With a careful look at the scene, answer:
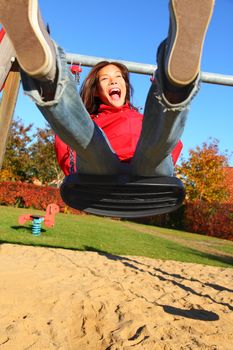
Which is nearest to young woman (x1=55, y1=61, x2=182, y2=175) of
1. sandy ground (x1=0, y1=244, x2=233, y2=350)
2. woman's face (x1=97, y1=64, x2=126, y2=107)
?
woman's face (x1=97, y1=64, x2=126, y2=107)

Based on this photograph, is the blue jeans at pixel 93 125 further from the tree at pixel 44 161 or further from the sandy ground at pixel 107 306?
the tree at pixel 44 161

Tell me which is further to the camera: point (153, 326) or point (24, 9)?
point (153, 326)

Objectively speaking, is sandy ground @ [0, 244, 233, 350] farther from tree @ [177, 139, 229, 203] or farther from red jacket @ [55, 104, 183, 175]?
tree @ [177, 139, 229, 203]

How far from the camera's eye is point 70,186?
8.34 ft

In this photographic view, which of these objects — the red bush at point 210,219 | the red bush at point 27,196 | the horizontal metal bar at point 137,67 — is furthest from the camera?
the red bush at point 27,196

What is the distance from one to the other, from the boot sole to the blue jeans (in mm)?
81

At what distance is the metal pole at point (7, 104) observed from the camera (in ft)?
10.8

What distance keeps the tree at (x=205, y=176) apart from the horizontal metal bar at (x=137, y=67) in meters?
17.9

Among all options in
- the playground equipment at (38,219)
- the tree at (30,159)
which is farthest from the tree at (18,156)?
the playground equipment at (38,219)

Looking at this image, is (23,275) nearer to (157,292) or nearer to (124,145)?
(157,292)

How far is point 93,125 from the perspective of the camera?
1.82 meters

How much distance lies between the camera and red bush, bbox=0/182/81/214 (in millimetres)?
17500

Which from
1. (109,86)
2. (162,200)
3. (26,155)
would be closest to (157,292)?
(162,200)

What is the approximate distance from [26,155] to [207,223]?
12.5 m
